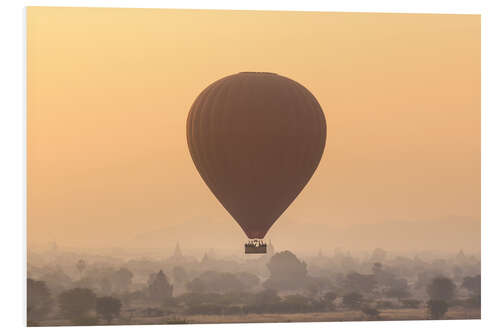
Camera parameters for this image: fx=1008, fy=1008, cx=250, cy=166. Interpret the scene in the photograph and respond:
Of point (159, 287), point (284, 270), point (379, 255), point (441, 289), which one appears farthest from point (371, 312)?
point (159, 287)

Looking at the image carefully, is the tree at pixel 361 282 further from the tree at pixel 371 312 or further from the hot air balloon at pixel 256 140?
the hot air balloon at pixel 256 140

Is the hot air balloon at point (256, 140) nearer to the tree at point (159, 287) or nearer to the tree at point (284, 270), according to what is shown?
the tree at point (284, 270)

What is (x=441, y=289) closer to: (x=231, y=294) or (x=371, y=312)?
(x=371, y=312)

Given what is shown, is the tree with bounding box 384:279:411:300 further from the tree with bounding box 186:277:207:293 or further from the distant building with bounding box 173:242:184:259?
the distant building with bounding box 173:242:184:259

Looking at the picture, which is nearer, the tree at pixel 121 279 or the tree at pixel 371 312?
the tree at pixel 121 279

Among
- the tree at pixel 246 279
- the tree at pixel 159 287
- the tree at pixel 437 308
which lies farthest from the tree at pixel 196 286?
the tree at pixel 437 308

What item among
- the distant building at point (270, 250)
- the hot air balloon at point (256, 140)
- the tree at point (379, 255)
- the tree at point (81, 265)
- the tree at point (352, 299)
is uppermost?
the hot air balloon at point (256, 140)

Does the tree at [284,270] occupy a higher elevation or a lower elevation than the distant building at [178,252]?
lower
